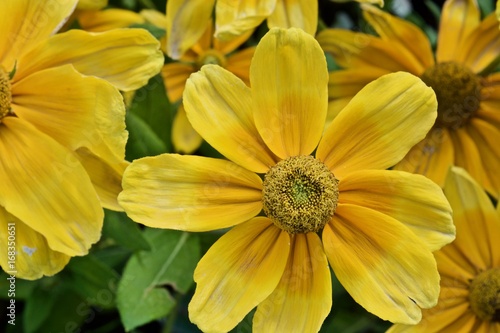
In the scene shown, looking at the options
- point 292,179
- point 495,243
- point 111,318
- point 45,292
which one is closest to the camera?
point 292,179

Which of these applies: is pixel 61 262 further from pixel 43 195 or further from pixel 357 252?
pixel 357 252

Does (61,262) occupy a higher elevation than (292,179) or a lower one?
lower

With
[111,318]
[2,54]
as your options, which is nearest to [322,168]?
[2,54]

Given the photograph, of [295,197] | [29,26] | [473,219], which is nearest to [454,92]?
[473,219]

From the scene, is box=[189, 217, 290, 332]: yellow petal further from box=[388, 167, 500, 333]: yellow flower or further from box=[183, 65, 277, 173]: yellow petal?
box=[388, 167, 500, 333]: yellow flower

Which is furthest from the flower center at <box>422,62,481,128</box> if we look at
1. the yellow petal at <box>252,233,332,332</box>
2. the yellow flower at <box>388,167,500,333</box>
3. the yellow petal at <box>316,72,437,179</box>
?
the yellow petal at <box>252,233,332,332</box>

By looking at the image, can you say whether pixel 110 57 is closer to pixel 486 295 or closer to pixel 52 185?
pixel 52 185

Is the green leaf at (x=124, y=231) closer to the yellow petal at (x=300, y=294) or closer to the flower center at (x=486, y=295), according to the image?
the yellow petal at (x=300, y=294)
